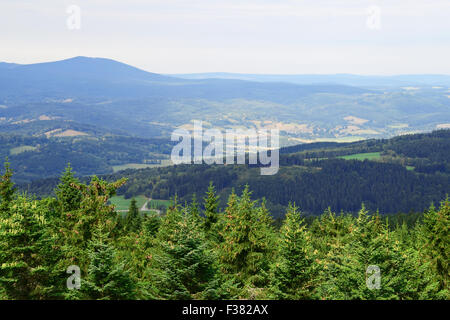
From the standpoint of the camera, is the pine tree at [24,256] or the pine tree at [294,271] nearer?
the pine tree at [24,256]

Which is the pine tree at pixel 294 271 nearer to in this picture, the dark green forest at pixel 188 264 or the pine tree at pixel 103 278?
the dark green forest at pixel 188 264

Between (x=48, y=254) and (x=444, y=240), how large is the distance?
33053 mm

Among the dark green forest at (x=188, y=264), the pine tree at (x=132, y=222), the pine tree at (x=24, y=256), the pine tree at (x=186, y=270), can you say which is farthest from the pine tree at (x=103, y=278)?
the pine tree at (x=132, y=222)

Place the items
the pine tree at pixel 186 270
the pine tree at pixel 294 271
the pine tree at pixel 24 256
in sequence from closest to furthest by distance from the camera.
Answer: the pine tree at pixel 186 270 → the pine tree at pixel 24 256 → the pine tree at pixel 294 271

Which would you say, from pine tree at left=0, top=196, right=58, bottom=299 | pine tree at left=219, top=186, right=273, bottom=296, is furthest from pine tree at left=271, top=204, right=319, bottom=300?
pine tree at left=0, top=196, right=58, bottom=299

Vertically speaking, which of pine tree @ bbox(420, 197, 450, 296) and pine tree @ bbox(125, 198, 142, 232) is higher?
pine tree @ bbox(420, 197, 450, 296)

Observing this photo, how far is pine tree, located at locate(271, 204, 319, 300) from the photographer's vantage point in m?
24.4

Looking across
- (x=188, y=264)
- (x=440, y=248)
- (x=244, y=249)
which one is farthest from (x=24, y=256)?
(x=440, y=248)

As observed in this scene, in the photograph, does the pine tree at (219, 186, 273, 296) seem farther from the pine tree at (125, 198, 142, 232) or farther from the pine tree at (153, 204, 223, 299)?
the pine tree at (125, 198, 142, 232)

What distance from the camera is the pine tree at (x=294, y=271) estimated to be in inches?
959

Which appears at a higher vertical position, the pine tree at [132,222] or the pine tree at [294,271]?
the pine tree at [294,271]
